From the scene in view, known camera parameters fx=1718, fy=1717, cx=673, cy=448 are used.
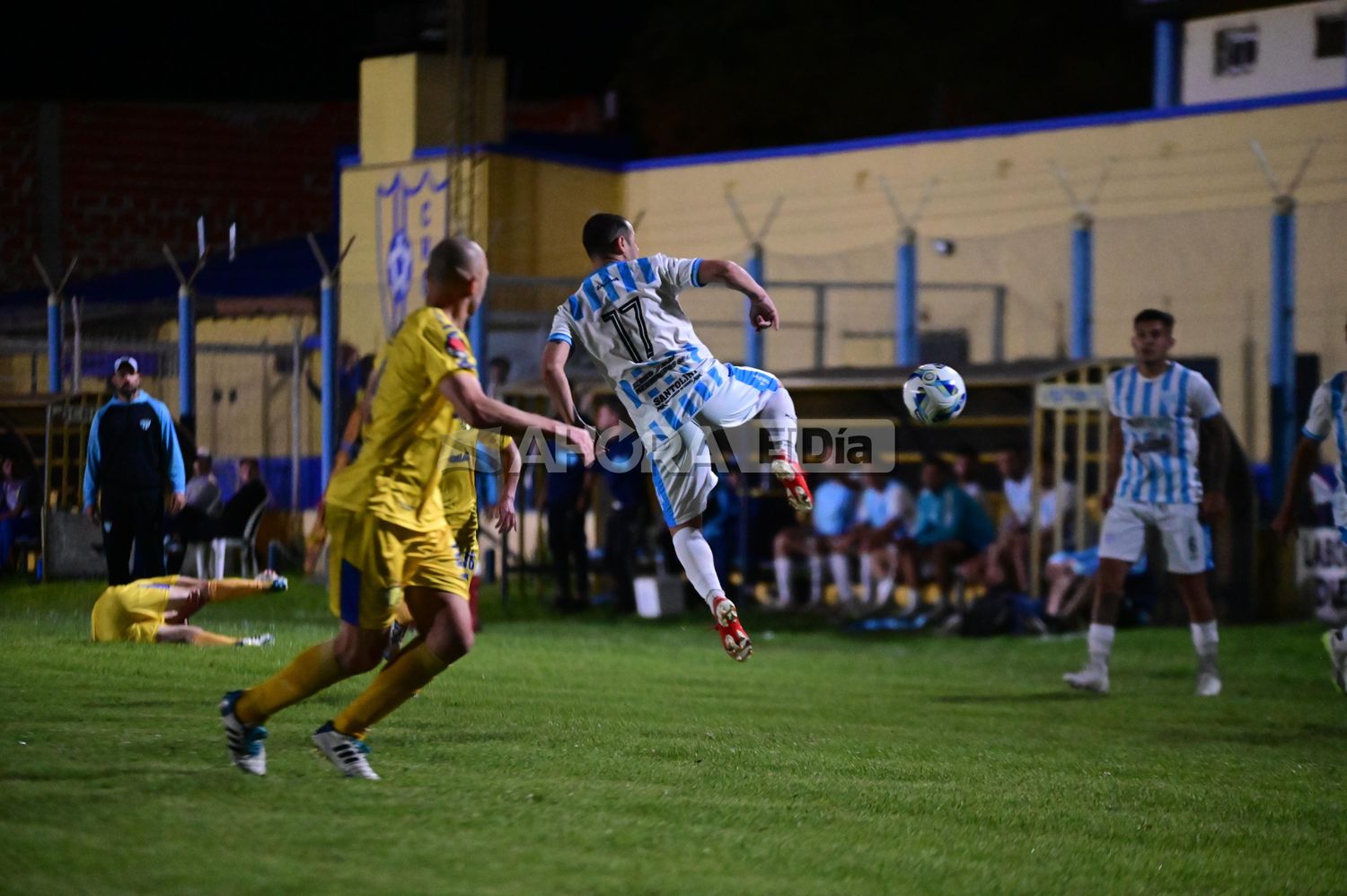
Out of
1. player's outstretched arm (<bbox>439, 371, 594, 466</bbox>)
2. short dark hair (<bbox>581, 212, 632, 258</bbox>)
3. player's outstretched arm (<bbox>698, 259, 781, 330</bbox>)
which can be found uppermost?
short dark hair (<bbox>581, 212, 632, 258</bbox>)

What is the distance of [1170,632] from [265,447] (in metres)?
9.61

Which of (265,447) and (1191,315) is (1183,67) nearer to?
(1191,315)

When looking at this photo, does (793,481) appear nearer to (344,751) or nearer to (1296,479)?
(344,751)

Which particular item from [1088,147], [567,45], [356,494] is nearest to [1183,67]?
[1088,147]

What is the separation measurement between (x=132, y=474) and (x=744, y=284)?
6386 mm

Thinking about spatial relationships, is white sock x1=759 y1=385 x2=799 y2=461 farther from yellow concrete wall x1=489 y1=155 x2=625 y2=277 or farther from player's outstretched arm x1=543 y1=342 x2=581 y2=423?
yellow concrete wall x1=489 y1=155 x2=625 y2=277

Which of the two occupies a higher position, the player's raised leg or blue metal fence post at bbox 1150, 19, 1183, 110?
blue metal fence post at bbox 1150, 19, 1183, 110

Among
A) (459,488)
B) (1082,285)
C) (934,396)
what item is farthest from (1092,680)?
(1082,285)

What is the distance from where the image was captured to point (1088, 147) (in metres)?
20.8

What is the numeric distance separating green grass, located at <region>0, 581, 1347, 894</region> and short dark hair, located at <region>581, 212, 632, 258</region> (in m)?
2.32

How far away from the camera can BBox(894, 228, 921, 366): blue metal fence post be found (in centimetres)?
1859

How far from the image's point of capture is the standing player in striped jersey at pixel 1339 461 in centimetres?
975

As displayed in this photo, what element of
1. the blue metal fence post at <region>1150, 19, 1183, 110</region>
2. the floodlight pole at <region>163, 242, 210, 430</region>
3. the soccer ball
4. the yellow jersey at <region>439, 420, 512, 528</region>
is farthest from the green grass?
the blue metal fence post at <region>1150, 19, 1183, 110</region>

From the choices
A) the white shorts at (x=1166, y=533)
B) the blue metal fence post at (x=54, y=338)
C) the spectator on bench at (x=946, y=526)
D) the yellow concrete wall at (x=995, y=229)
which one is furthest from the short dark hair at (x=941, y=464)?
the blue metal fence post at (x=54, y=338)
